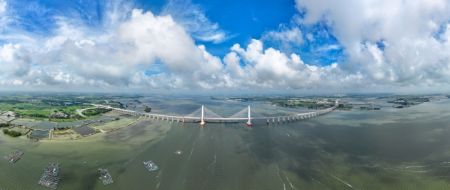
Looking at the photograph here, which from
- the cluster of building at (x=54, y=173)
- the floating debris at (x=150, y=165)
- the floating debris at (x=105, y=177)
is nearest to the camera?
the cluster of building at (x=54, y=173)

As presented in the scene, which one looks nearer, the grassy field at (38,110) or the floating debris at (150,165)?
the floating debris at (150,165)

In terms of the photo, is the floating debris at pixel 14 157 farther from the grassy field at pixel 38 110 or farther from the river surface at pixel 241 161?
the grassy field at pixel 38 110

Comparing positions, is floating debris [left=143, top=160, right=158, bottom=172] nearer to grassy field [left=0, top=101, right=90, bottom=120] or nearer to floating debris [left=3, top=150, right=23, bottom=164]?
floating debris [left=3, top=150, right=23, bottom=164]

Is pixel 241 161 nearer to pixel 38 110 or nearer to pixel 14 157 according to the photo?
pixel 14 157

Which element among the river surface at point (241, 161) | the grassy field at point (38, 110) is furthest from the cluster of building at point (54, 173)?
the grassy field at point (38, 110)

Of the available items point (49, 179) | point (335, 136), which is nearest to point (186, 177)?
point (49, 179)

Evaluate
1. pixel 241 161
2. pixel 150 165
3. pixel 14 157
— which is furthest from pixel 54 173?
pixel 241 161
